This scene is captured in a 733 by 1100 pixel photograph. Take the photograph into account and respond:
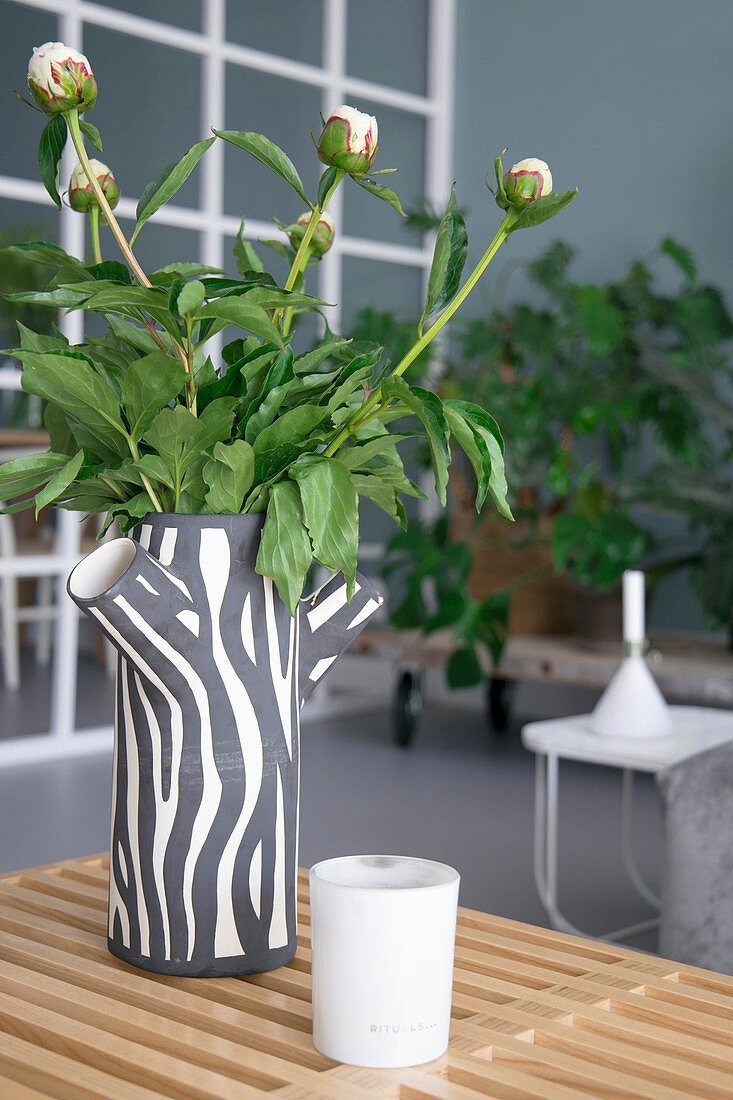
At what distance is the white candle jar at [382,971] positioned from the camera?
2.25ft

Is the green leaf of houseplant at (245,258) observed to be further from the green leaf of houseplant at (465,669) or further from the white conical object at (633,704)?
the green leaf of houseplant at (465,669)

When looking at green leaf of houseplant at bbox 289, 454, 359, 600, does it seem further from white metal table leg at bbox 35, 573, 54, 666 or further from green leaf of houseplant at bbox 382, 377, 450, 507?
white metal table leg at bbox 35, 573, 54, 666

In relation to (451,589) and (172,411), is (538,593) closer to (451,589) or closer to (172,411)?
(451,589)

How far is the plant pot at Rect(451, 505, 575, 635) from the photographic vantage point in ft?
13.4

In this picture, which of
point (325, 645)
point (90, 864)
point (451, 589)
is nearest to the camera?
point (325, 645)

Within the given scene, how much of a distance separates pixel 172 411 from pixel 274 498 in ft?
0.28

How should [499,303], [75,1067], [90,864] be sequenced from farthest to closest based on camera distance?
[499,303]
[90,864]
[75,1067]

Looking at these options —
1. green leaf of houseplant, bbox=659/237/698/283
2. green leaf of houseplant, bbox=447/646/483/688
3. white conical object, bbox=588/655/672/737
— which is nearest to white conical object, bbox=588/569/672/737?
white conical object, bbox=588/655/672/737

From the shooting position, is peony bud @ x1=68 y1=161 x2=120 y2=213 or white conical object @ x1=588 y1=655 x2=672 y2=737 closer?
peony bud @ x1=68 y1=161 x2=120 y2=213

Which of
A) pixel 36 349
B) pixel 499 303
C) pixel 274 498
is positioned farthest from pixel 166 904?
pixel 499 303

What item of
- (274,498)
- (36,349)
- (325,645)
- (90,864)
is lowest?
(90,864)

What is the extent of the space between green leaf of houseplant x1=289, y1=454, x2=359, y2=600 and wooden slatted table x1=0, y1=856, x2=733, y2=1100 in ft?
0.95

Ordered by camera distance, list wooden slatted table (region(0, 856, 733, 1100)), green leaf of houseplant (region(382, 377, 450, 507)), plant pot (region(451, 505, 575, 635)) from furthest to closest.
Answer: plant pot (region(451, 505, 575, 635))
green leaf of houseplant (region(382, 377, 450, 507))
wooden slatted table (region(0, 856, 733, 1100))

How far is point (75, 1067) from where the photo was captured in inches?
26.2
